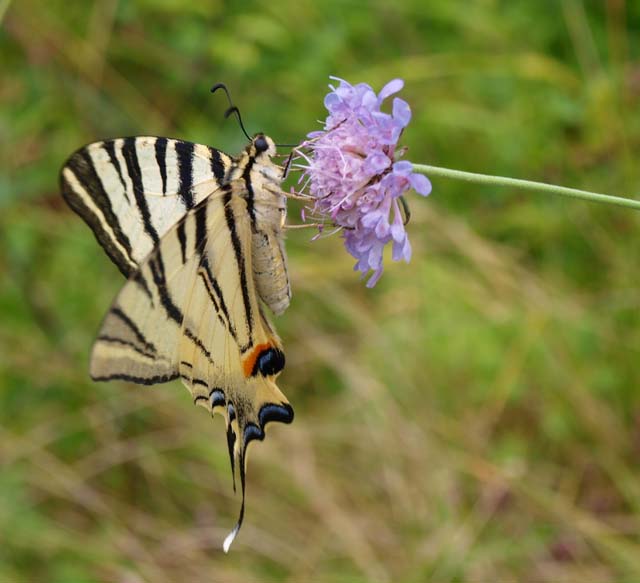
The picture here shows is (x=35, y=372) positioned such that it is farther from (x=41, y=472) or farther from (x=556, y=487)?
(x=556, y=487)

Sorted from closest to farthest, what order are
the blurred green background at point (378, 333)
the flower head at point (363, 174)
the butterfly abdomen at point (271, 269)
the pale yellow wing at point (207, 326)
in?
the pale yellow wing at point (207, 326) → the flower head at point (363, 174) → the butterfly abdomen at point (271, 269) → the blurred green background at point (378, 333)

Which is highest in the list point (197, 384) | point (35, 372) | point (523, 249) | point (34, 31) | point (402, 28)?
point (402, 28)

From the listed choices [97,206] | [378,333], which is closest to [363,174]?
[97,206]

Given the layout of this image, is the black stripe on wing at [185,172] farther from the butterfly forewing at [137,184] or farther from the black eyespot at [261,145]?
the black eyespot at [261,145]

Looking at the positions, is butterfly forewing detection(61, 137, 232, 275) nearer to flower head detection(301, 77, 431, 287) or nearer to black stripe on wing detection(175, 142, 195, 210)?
black stripe on wing detection(175, 142, 195, 210)

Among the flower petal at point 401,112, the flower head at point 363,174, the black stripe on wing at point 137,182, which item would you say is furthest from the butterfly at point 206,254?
the flower petal at point 401,112

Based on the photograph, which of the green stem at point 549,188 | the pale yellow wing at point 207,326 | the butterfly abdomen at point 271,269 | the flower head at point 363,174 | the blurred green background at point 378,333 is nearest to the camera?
the green stem at point 549,188

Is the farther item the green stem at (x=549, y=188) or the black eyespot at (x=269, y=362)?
the black eyespot at (x=269, y=362)

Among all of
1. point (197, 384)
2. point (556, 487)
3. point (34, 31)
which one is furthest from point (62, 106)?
point (556, 487)
